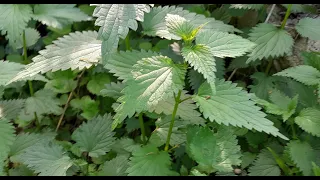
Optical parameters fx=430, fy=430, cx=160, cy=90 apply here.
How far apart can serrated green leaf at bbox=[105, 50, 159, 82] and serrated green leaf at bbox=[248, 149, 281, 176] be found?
63 cm

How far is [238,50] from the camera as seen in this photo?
1615 mm

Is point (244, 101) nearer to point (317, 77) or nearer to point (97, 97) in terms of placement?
point (317, 77)

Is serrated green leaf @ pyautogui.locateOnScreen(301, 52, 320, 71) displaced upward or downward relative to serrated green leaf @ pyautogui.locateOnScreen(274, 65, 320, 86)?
upward

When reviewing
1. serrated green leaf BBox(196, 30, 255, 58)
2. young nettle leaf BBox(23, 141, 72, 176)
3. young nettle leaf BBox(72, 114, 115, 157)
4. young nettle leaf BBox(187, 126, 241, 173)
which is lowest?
young nettle leaf BBox(23, 141, 72, 176)

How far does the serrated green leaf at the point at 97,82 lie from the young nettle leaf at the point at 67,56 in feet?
1.73

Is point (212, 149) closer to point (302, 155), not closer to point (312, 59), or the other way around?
point (302, 155)

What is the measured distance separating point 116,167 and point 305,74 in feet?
2.91

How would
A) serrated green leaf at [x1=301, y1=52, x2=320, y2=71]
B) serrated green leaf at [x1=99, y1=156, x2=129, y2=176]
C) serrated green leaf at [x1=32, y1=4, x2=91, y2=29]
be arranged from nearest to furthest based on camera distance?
serrated green leaf at [x1=99, y1=156, x2=129, y2=176] → serrated green leaf at [x1=301, y1=52, x2=320, y2=71] → serrated green leaf at [x1=32, y1=4, x2=91, y2=29]

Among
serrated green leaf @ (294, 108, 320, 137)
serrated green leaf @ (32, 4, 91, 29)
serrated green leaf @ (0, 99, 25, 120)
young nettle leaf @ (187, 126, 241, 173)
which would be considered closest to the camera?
young nettle leaf @ (187, 126, 241, 173)

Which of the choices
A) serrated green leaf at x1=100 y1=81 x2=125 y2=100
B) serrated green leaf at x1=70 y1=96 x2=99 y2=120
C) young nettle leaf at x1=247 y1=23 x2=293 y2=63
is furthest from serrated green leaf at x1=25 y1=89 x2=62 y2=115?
young nettle leaf at x1=247 y1=23 x2=293 y2=63

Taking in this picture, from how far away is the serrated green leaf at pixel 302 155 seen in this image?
5.40ft

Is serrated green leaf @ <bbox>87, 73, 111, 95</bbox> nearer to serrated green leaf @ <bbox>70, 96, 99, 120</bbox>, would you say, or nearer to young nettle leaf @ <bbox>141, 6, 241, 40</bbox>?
serrated green leaf @ <bbox>70, 96, 99, 120</bbox>

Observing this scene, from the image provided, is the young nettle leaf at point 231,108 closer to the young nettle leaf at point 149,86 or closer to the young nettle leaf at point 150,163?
the young nettle leaf at point 149,86

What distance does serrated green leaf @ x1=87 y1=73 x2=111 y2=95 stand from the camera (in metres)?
2.38
